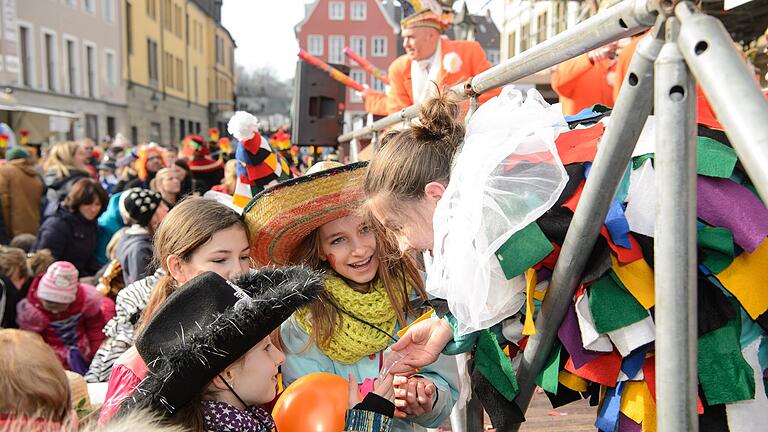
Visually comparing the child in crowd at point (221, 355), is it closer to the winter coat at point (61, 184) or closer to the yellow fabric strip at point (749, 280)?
the yellow fabric strip at point (749, 280)

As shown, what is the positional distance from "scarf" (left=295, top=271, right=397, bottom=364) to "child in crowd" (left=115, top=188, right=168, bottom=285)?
6.67ft

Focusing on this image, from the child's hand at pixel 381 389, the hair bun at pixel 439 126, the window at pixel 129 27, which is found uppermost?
the window at pixel 129 27

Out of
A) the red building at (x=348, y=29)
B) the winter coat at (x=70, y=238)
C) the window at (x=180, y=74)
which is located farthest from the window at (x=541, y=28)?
the red building at (x=348, y=29)

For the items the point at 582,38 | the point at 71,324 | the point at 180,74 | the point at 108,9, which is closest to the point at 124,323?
the point at 71,324

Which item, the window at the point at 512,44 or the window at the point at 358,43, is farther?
the window at the point at 358,43

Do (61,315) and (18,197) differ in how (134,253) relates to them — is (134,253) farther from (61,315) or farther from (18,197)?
(18,197)

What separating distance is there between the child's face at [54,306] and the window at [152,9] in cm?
3111

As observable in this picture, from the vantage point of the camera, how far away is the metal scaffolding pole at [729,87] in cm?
60

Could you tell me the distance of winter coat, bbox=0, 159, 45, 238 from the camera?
20.5ft

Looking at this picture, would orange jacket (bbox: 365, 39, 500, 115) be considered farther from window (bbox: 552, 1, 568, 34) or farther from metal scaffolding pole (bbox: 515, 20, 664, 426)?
window (bbox: 552, 1, 568, 34)

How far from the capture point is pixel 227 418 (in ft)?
4.99

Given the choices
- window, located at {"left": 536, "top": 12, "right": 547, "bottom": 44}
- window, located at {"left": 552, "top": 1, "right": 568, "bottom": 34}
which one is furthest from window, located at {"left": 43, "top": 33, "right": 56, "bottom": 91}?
window, located at {"left": 552, "top": 1, "right": 568, "bottom": 34}

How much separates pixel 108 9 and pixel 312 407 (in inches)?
1179

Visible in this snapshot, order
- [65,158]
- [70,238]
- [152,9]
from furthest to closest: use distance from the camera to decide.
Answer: [152,9] < [65,158] < [70,238]
